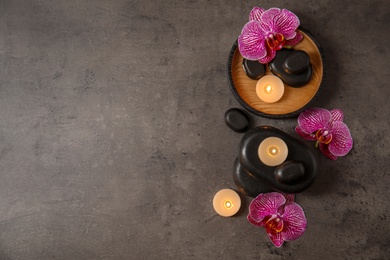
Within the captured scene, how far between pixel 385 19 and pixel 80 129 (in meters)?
0.83

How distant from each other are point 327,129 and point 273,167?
7.3 inches

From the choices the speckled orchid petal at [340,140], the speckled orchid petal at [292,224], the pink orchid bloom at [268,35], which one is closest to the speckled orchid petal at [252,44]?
the pink orchid bloom at [268,35]

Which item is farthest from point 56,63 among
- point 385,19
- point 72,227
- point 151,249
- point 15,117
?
point 385,19

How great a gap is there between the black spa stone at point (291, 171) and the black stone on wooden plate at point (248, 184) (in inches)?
4.0

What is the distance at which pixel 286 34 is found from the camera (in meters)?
0.87

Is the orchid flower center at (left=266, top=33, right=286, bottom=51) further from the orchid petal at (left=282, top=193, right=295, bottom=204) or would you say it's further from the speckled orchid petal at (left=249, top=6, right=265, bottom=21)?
the orchid petal at (left=282, top=193, right=295, bottom=204)

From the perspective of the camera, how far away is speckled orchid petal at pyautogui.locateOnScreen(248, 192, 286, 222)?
0.86 meters

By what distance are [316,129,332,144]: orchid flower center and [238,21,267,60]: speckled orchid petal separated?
0.23m

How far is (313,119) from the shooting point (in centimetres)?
88

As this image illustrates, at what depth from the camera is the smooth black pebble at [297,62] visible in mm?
834

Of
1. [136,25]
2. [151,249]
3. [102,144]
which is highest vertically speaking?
[136,25]

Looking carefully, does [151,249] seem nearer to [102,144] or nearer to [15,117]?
[102,144]

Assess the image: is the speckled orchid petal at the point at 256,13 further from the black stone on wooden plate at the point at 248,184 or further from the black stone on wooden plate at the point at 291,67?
the black stone on wooden plate at the point at 248,184

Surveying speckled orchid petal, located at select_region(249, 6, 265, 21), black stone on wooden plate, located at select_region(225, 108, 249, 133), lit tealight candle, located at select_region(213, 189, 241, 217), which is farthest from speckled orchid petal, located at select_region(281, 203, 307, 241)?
speckled orchid petal, located at select_region(249, 6, 265, 21)
